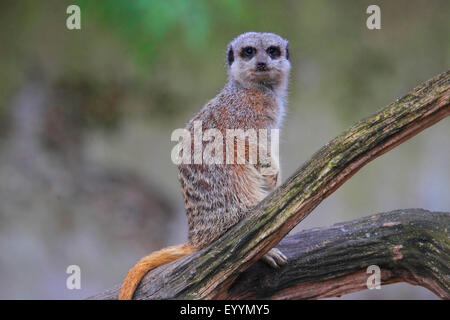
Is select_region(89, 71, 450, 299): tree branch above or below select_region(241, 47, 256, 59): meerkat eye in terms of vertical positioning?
below

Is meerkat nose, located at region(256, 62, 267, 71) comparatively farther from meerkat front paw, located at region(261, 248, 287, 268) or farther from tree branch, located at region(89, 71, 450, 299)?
meerkat front paw, located at region(261, 248, 287, 268)

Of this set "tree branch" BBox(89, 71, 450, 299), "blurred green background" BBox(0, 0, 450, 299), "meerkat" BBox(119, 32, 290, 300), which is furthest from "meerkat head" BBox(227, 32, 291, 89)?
"blurred green background" BBox(0, 0, 450, 299)

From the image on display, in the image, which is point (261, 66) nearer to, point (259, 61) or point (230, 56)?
point (259, 61)

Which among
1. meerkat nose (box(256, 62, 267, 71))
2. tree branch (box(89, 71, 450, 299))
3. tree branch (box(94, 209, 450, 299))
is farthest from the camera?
meerkat nose (box(256, 62, 267, 71))

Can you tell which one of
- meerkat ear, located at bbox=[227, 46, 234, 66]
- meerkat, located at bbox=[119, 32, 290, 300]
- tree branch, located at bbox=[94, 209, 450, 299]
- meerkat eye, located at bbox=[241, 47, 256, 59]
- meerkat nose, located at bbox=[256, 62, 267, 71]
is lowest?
tree branch, located at bbox=[94, 209, 450, 299]

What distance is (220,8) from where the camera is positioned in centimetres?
407

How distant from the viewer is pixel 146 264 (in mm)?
2311

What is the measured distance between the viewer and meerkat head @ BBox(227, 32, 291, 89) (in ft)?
8.66

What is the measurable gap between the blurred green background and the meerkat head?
1787mm

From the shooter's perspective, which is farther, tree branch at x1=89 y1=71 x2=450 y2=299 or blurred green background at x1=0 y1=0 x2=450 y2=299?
blurred green background at x1=0 y1=0 x2=450 y2=299

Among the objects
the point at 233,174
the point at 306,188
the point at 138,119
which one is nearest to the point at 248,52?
the point at 233,174

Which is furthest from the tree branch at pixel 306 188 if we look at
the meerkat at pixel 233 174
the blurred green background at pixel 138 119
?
the blurred green background at pixel 138 119

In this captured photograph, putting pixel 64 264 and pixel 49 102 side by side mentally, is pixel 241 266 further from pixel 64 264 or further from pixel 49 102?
pixel 49 102
